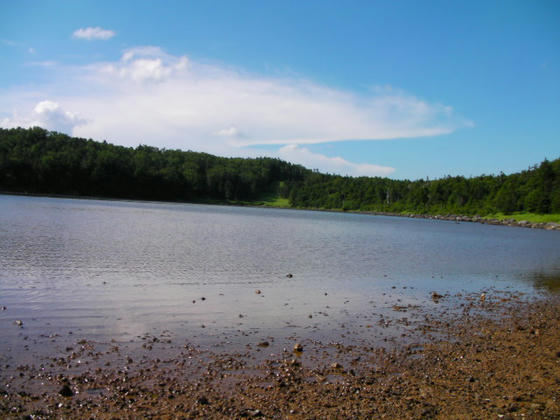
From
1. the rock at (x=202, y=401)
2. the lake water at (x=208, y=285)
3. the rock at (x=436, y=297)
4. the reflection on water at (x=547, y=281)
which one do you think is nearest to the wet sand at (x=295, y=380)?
the rock at (x=202, y=401)

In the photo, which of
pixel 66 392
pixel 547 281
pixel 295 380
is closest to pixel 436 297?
pixel 547 281

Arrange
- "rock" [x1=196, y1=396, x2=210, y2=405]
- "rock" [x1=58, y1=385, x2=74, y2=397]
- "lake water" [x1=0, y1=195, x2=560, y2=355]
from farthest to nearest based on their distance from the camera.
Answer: "lake water" [x1=0, y1=195, x2=560, y2=355] < "rock" [x1=58, y1=385, x2=74, y2=397] < "rock" [x1=196, y1=396, x2=210, y2=405]

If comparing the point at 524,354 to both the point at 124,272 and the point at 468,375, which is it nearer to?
the point at 468,375

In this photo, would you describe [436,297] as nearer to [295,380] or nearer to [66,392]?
[295,380]

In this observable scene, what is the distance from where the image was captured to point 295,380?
899cm

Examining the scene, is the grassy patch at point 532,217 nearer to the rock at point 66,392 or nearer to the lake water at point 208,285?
the lake water at point 208,285

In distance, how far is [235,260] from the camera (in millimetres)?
27828

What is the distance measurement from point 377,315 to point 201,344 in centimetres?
717

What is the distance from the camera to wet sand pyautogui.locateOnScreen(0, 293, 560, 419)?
7.50m

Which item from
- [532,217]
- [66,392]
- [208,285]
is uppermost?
[532,217]

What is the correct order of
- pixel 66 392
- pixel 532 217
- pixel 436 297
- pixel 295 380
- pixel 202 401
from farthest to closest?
pixel 532 217 < pixel 436 297 < pixel 295 380 < pixel 66 392 < pixel 202 401

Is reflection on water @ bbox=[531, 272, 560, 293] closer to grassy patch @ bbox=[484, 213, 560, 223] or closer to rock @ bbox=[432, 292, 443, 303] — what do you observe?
rock @ bbox=[432, 292, 443, 303]

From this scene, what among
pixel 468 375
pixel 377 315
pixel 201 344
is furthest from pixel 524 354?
pixel 201 344

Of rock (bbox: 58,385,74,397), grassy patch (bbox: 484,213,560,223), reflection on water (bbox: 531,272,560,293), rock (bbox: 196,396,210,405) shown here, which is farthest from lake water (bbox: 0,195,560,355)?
grassy patch (bbox: 484,213,560,223)
